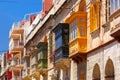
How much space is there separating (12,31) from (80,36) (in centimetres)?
3194

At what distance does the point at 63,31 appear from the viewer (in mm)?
28516

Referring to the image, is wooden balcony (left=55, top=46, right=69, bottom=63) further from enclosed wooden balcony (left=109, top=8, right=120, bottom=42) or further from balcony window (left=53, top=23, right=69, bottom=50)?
enclosed wooden balcony (left=109, top=8, right=120, bottom=42)

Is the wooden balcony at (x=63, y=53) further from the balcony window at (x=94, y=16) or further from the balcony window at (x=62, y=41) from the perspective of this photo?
the balcony window at (x=94, y=16)

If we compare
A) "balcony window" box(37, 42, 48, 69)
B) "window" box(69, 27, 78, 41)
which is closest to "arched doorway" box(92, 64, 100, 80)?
"window" box(69, 27, 78, 41)

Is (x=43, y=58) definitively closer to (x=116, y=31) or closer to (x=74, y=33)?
(x=74, y=33)

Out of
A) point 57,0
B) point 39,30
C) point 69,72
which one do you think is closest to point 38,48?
point 39,30

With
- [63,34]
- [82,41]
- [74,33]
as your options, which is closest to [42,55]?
[63,34]

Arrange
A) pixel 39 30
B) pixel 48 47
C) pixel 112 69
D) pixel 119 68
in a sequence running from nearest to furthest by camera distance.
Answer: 1. pixel 119 68
2. pixel 112 69
3. pixel 48 47
4. pixel 39 30

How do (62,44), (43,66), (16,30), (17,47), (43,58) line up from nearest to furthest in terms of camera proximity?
(62,44)
(43,66)
(43,58)
(17,47)
(16,30)

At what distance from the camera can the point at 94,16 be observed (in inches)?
942

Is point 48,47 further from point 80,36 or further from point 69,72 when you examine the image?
point 80,36

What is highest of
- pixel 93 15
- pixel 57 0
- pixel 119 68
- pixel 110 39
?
pixel 57 0

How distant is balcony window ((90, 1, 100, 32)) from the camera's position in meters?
23.0

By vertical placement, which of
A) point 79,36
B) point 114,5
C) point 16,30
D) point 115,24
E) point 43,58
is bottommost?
point 115,24
